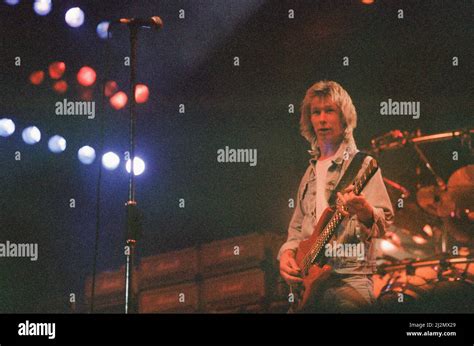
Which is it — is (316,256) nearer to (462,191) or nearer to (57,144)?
(462,191)

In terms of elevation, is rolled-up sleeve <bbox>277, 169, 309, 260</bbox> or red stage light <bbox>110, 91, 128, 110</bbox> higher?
red stage light <bbox>110, 91, 128, 110</bbox>

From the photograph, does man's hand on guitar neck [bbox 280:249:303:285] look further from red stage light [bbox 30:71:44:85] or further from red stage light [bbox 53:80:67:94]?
red stage light [bbox 30:71:44:85]

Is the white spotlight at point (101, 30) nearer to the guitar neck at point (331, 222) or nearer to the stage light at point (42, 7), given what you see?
the stage light at point (42, 7)

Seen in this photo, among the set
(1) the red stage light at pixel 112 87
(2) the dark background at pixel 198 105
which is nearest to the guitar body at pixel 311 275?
(2) the dark background at pixel 198 105

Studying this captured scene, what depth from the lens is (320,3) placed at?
5227 mm

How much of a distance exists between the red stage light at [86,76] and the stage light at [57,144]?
38cm

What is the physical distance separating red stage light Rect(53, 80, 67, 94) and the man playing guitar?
1.53m

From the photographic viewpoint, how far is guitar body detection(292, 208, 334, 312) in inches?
198

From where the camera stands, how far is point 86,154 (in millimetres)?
5258

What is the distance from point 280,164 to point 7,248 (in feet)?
5.88

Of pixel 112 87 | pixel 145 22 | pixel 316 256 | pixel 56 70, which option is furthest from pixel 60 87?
pixel 316 256

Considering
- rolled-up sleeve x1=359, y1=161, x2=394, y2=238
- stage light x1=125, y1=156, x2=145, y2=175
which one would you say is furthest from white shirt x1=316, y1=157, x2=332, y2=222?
stage light x1=125, y1=156, x2=145, y2=175

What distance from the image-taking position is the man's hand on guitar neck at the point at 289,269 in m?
5.05
